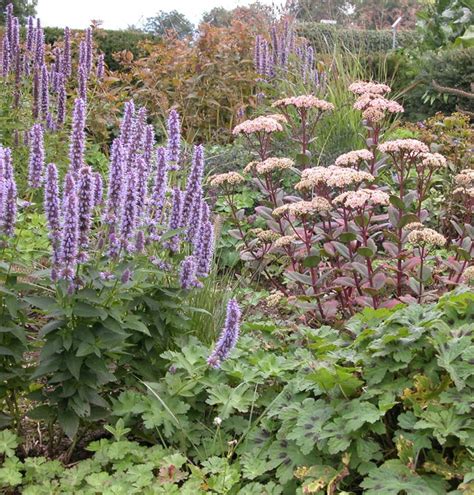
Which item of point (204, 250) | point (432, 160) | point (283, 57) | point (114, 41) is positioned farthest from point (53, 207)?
point (114, 41)

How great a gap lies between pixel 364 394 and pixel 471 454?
0.43 meters

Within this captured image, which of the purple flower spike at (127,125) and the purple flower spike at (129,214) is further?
the purple flower spike at (127,125)

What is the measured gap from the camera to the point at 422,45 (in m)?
12.3

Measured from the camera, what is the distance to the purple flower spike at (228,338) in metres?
2.69

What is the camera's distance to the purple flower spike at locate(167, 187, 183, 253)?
3.05 metres

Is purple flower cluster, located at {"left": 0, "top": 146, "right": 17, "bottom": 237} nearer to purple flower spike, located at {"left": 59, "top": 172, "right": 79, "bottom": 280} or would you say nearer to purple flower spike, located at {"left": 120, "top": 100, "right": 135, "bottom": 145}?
purple flower spike, located at {"left": 59, "top": 172, "right": 79, "bottom": 280}

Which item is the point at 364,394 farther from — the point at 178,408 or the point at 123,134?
the point at 123,134

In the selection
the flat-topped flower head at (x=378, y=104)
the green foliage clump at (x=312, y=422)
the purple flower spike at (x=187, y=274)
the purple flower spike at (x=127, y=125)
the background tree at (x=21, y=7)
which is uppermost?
the background tree at (x=21, y=7)

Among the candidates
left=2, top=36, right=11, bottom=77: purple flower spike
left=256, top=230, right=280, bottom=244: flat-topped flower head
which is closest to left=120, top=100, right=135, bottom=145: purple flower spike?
left=256, top=230, right=280, bottom=244: flat-topped flower head

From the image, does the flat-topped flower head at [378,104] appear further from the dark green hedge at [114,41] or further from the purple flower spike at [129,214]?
the dark green hedge at [114,41]

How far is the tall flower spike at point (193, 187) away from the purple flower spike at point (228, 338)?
573 millimetres

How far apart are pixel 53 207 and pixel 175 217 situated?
0.68 m

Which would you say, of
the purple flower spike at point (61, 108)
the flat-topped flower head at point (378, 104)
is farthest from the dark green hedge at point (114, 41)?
the flat-topped flower head at point (378, 104)

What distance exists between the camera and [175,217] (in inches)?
121
